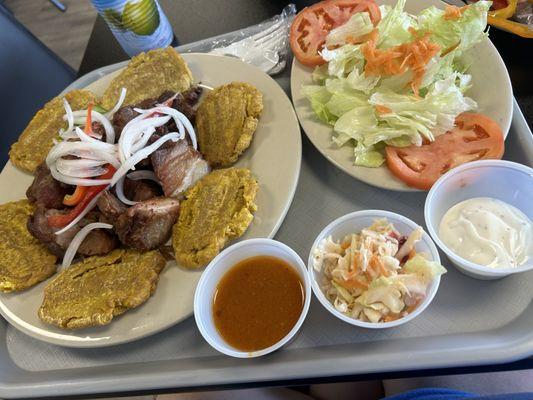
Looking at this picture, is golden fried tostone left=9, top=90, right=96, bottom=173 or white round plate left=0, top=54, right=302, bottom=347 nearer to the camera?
white round plate left=0, top=54, right=302, bottom=347

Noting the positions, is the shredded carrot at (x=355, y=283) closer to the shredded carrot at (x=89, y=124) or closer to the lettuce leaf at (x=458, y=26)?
the lettuce leaf at (x=458, y=26)

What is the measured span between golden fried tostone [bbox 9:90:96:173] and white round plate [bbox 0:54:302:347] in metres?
0.07

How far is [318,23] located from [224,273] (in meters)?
1.24

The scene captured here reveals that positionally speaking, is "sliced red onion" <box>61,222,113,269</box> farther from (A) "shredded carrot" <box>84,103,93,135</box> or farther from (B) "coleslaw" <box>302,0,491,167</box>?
(B) "coleslaw" <box>302,0,491,167</box>

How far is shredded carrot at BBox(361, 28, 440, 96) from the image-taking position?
66.9 inches

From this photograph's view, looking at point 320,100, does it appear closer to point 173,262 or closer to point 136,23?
point 173,262

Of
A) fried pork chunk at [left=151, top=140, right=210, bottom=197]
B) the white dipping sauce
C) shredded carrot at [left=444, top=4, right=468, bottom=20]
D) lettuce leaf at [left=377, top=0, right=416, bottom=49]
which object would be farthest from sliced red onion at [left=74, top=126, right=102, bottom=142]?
shredded carrot at [left=444, top=4, right=468, bottom=20]

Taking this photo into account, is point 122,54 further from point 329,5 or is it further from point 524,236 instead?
point 524,236

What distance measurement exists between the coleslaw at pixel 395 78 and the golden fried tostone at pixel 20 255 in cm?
124

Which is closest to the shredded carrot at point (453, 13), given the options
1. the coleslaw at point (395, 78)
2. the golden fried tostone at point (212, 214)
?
the coleslaw at point (395, 78)

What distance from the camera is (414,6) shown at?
6.63 feet

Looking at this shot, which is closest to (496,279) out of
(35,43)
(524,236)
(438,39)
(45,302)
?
(524,236)

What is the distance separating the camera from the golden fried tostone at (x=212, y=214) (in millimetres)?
1576

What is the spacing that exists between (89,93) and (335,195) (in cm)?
130
